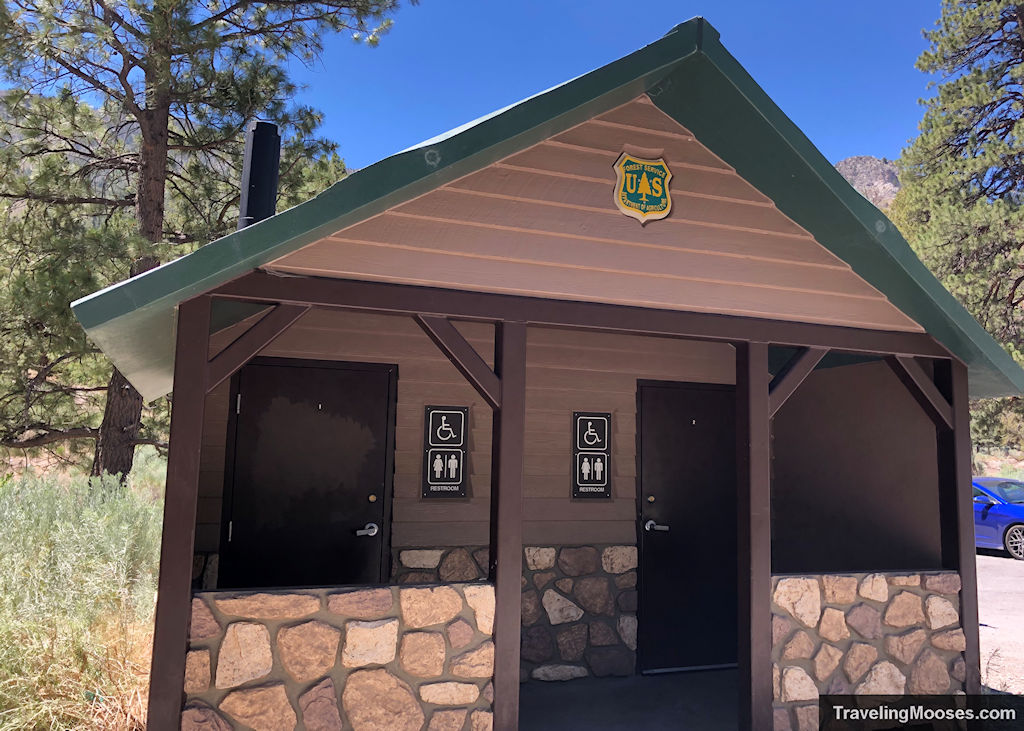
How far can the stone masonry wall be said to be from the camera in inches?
233

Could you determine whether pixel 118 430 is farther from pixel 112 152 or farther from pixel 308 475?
pixel 308 475

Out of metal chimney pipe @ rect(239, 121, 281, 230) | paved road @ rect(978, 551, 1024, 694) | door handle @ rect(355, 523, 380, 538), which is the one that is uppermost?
metal chimney pipe @ rect(239, 121, 281, 230)

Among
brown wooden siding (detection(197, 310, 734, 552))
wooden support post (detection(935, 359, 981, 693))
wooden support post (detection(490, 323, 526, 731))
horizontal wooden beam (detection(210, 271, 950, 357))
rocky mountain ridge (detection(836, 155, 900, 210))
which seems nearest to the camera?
horizontal wooden beam (detection(210, 271, 950, 357))

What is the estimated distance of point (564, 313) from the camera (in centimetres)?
429

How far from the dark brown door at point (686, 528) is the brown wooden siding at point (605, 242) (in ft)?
5.87

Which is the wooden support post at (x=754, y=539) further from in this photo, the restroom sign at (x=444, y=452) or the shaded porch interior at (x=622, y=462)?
the restroom sign at (x=444, y=452)

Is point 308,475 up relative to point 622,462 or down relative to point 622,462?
down

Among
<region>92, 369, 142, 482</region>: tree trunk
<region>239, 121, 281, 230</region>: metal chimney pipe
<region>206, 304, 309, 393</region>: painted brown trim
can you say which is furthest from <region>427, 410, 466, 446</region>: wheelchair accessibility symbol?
<region>92, 369, 142, 482</region>: tree trunk

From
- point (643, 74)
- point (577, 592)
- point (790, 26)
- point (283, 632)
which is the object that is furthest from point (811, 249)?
point (790, 26)

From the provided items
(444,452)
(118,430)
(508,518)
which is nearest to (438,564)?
(444,452)

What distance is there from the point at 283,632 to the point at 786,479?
4.42 metres

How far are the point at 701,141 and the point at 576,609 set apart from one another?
3.57 metres

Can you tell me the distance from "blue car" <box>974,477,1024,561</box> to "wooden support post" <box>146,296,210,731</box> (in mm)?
13464

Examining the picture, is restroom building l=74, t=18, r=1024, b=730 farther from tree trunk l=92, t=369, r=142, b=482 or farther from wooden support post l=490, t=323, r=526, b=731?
tree trunk l=92, t=369, r=142, b=482
